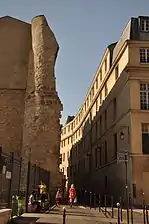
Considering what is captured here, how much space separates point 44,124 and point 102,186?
11.7 m

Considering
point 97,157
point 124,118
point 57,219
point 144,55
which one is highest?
point 144,55

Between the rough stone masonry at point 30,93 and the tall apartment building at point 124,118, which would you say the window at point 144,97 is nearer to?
the tall apartment building at point 124,118

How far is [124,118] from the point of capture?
92.8 ft

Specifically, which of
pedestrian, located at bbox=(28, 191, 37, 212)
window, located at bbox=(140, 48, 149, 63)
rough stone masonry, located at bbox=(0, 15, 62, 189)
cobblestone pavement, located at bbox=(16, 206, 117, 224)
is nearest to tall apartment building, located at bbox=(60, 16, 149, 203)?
window, located at bbox=(140, 48, 149, 63)

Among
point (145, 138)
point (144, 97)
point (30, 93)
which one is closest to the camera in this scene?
point (145, 138)

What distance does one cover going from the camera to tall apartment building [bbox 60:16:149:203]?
83.9 feet

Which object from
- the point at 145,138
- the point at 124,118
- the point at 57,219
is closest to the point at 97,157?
the point at 124,118

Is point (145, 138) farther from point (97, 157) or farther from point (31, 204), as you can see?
point (97, 157)

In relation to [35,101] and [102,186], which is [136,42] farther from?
[102,186]

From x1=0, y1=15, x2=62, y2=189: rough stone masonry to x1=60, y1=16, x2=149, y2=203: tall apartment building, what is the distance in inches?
225

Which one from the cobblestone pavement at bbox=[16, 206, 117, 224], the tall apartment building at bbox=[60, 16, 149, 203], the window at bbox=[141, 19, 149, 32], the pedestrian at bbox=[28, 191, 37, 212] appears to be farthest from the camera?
the window at bbox=[141, 19, 149, 32]

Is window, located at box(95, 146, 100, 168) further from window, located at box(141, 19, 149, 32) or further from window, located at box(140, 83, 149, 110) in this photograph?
window, located at box(141, 19, 149, 32)

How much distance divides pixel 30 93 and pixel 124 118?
32.3ft

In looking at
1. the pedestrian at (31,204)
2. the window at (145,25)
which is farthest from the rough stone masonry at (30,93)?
the pedestrian at (31,204)
